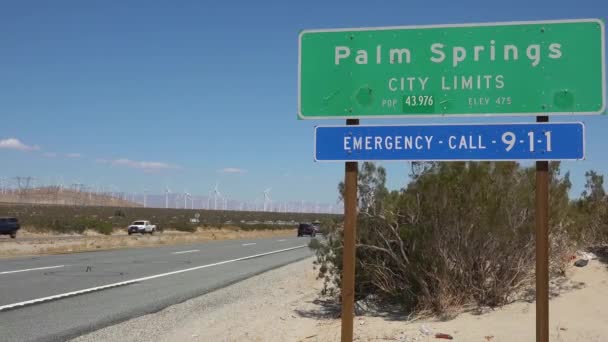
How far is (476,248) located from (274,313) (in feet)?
13.8

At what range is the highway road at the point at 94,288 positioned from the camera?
1034 centimetres

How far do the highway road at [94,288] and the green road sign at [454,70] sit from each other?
615 cm

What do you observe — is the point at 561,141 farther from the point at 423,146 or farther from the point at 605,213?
the point at 605,213

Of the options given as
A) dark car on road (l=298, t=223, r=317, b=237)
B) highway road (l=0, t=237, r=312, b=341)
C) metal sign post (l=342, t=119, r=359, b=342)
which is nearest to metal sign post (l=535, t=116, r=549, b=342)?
metal sign post (l=342, t=119, r=359, b=342)

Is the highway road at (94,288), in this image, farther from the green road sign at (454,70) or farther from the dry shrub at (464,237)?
the green road sign at (454,70)

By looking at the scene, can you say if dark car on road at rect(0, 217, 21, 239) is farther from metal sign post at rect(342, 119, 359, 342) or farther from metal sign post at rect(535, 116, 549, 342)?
metal sign post at rect(535, 116, 549, 342)

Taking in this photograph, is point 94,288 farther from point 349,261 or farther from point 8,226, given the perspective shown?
point 8,226

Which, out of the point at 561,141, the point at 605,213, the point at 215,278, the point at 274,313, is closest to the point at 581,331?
the point at 561,141

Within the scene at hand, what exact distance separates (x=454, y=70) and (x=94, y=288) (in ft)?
40.7

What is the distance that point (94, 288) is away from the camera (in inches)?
600

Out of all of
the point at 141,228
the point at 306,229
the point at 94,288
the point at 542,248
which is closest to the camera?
the point at 542,248

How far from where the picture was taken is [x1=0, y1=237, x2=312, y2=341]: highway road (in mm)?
10344

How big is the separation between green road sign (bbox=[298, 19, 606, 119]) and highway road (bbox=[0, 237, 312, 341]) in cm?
615

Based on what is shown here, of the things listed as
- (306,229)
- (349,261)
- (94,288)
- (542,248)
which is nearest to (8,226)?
(306,229)
